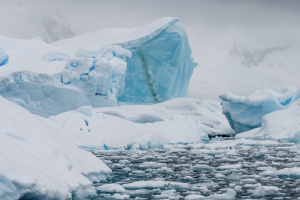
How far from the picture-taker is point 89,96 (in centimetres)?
1499

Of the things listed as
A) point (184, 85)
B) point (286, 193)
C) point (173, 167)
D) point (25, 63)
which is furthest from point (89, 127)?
point (184, 85)

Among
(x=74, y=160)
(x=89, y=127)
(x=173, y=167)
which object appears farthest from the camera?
(x=89, y=127)

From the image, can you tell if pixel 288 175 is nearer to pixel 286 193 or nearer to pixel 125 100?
pixel 286 193

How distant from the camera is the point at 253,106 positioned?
46.1ft

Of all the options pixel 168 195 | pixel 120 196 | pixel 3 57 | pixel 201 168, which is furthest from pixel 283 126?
pixel 3 57

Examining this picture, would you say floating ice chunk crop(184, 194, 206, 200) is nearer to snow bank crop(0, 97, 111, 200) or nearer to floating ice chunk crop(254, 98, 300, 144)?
snow bank crop(0, 97, 111, 200)

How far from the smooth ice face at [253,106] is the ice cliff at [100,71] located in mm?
5739

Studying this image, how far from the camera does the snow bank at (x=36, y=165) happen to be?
207 cm

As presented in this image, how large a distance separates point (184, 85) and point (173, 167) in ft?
56.8

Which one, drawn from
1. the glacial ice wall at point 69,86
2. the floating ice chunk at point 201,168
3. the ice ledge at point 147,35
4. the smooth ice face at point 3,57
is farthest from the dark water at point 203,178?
the ice ledge at point 147,35

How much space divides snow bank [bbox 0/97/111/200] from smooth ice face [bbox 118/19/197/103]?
15.4 m

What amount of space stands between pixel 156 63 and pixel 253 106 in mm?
7827

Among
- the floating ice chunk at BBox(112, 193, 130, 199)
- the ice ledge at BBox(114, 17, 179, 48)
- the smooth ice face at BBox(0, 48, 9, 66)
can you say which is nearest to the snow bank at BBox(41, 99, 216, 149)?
the floating ice chunk at BBox(112, 193, 130, 199)

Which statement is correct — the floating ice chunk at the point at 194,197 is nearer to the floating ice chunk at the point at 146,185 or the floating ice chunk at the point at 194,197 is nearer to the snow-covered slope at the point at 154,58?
the floating ice chunk at the point at 146,185
